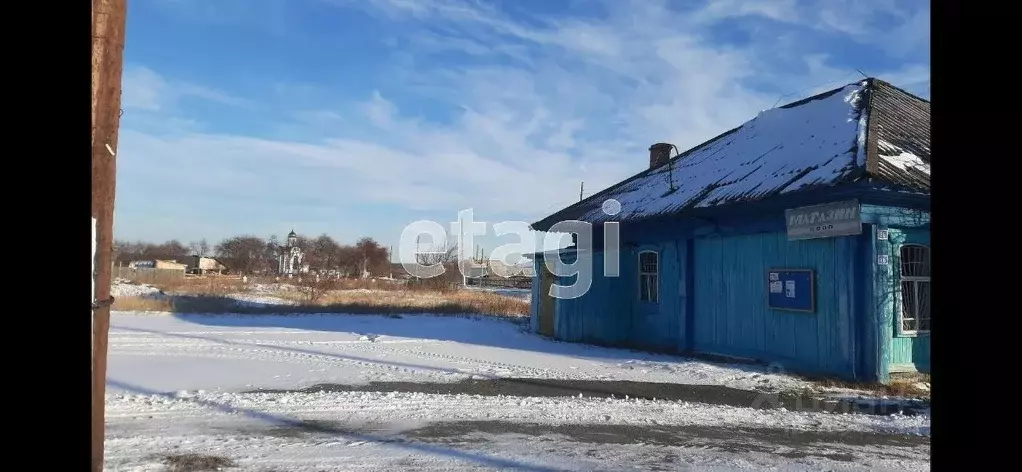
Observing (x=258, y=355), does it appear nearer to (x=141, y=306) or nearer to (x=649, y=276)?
(x=649, y=276)

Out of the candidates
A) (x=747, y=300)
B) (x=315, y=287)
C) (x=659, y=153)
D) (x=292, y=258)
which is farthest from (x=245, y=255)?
(x=747, y=300)

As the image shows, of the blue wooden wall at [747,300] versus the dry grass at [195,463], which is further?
the blue wooden wall at [747,300]

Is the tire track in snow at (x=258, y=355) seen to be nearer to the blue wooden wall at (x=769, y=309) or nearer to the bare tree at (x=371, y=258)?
the blue wooden wall at (x=769, y=309)

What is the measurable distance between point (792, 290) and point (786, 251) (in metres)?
0.73

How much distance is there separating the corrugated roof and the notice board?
147 centimetres

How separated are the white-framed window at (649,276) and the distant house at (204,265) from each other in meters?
71.6

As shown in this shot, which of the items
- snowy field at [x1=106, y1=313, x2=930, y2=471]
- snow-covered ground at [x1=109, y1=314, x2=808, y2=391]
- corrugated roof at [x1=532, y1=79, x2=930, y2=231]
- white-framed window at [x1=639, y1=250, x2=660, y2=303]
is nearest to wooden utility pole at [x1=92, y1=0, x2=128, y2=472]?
snowy field at [x1=106, y1=313, x2=930, y2=471]

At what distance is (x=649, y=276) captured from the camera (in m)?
16.3

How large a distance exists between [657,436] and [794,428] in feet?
5.58

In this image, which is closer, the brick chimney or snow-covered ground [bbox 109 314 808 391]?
snow-covered ground [bbox 109 314 808 391]

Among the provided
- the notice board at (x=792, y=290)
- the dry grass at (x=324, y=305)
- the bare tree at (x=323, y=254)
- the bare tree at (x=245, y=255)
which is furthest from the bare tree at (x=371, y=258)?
the notice board at (x=792, y=290)

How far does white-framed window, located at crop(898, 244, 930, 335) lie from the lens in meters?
11.0

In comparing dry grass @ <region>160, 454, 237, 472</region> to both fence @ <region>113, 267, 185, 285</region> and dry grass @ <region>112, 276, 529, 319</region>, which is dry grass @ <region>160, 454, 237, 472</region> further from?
fence @ <region>113, 267, 185, 285</region>

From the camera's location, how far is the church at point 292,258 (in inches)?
2081
